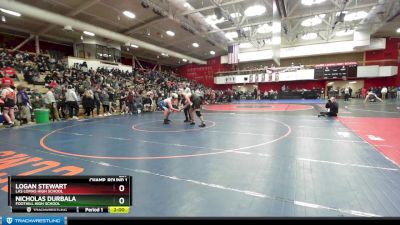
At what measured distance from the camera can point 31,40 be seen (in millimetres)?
20078

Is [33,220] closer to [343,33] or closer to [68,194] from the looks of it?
[68,194]

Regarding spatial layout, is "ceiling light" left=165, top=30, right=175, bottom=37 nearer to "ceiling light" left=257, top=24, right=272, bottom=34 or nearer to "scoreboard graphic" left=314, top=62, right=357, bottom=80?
"ceiling light" left=257, top=24, right=272, bottom=34

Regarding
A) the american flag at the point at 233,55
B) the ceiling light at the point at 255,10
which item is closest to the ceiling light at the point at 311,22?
the ceiling light at the point at 255,10

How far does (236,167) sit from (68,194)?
9.13ft

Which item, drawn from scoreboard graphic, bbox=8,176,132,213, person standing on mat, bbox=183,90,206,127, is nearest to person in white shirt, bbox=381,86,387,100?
person standing on mat, bbox=183,90,206,127

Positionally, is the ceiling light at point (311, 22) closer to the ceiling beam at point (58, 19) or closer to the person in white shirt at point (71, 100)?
the ceiling beam at point (58, 19)

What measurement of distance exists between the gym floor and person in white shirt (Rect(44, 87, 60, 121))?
414 cm

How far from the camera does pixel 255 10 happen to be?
1834 cm

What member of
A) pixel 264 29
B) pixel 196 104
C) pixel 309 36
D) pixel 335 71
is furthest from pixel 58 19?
pixel 335 71

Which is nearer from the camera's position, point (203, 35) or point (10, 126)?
point (10, 126)

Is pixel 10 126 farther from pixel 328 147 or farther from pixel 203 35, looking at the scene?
pixel 203 35

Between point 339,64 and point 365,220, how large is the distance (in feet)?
95.2

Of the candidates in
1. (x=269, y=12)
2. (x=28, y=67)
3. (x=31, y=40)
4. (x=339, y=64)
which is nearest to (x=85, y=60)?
(x=31, y=40)

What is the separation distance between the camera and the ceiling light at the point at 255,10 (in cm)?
1774
